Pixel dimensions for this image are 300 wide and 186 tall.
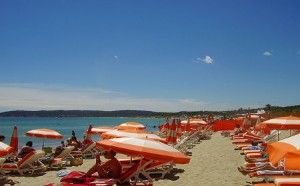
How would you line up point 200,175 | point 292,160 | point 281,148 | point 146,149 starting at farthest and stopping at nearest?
point 200,175, point 146,149, point 281,148, point 292,160

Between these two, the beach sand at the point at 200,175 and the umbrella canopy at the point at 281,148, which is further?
the beach sand at the point at 200,175

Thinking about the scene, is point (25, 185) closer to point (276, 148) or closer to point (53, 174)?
point (53, 174)

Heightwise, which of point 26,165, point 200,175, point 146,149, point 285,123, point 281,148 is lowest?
point 200,175

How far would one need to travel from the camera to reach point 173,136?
46.3ft

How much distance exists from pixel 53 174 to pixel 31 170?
0.69 metres

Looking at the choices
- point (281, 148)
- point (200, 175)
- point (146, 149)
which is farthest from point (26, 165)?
point (281, 148)

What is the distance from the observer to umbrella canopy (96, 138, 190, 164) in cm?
646

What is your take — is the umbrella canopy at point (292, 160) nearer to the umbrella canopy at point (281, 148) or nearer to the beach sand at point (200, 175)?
the umbrella canopy at point (281, 148)

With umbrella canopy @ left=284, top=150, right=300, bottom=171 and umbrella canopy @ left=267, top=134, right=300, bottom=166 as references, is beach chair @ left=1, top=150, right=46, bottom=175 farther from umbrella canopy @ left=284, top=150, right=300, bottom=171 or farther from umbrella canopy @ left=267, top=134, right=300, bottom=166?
umbrella canopy @ left=284, top=150, right=300, bottom=171

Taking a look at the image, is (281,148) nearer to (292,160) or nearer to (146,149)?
(292,160)

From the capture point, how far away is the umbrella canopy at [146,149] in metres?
6.46

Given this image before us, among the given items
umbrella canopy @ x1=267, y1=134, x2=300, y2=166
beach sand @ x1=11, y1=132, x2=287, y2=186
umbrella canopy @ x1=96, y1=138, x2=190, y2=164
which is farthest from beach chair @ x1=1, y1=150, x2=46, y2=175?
umbrella canopy @ x1=267, y1=134, x2=300, y2=166

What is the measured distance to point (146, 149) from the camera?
6559mm

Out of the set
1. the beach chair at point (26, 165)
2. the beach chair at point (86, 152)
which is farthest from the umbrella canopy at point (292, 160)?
the beach chair at point (86, 152)
